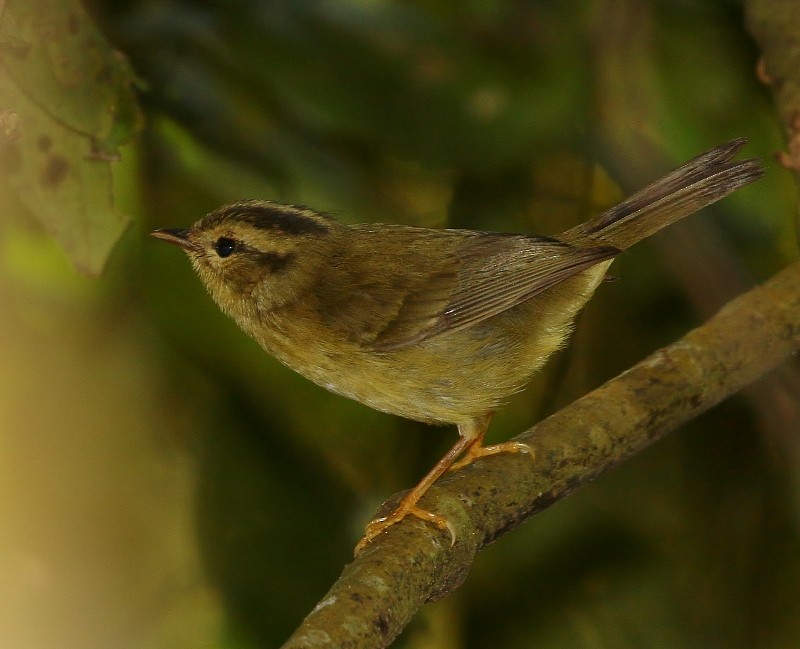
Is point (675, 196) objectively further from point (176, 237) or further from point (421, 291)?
point (176, 237)

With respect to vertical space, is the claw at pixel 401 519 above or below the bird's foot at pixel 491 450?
above

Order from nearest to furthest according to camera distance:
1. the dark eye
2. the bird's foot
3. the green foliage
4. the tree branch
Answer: the tree branch < the green foliage < the bird's foot < the dark eye

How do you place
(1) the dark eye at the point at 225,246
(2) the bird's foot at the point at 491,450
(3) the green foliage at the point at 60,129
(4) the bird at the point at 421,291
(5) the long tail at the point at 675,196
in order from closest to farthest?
(3) the green foliage at the point at 60,129 < (2) the bird's foot at the point at 491,450 < (4) the bird at the point at 421,291 < (5) the long tail at the point at 675,196 < (1) the dark eye at the point at 225,246

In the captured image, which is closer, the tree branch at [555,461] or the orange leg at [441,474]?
the tree branch at [555,461]

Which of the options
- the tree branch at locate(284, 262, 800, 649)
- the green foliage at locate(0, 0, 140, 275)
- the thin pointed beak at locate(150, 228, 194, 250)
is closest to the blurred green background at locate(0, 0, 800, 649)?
the green foliage at locate(0, 0, 140, 275)

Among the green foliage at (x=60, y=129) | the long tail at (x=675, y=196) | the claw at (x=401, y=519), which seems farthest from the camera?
the long tail at (x=675, y=196)

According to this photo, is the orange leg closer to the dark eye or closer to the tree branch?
the tree branch

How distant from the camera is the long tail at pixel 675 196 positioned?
391 centimetres

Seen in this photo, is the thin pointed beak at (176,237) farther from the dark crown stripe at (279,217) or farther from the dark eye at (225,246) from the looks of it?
the dark crown stripe at (279,217)

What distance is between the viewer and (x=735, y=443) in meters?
5.29

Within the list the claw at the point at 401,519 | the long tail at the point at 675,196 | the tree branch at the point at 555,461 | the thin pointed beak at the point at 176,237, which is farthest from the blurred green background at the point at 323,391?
the claw at the point at 401,519

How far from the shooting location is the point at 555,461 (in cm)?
A: 352

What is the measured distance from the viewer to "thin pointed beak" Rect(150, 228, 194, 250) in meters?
3.95

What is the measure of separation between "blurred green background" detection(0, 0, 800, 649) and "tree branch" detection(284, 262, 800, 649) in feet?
1.19
